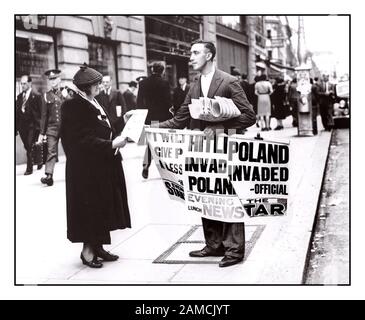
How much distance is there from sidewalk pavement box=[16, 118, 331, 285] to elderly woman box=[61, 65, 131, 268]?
0.32m

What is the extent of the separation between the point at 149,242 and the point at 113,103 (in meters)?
1.38

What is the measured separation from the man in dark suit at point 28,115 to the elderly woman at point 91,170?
1.05 m

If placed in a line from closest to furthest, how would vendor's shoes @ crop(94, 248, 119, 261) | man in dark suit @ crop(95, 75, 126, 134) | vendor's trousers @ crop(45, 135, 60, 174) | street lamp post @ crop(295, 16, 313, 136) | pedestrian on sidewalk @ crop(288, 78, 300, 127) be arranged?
vendor's shoes @ crop(94, 248, 119, 261), man in dark suit @ crop(95, 75, 126, 134), vendor's trousers @ crop(45, 135, 60, 174), pedestrian on sidewalk @ crop(288, 78, 300, 127), street lamp post @ crop(295, 16, 313, 136)

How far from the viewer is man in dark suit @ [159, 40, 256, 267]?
520 cm

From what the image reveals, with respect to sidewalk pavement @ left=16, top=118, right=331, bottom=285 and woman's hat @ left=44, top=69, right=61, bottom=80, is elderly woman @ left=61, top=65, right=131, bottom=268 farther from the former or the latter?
woman's hat @ left=44, top=69, right=61, bottom=80

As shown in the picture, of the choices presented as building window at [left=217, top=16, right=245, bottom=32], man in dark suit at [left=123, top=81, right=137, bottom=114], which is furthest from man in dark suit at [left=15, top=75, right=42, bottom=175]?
building window at [left=217, top=16, right=245, bottom=32]

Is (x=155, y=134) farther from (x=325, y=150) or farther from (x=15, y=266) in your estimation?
(x=325, y=150)

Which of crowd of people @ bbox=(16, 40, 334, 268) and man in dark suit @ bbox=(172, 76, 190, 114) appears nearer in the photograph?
crowd of people @ bbox=(16, 40, 334, 268)

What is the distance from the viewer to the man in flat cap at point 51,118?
632cm

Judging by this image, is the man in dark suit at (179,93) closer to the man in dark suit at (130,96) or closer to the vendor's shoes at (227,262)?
the man in dark suit at (130,96)

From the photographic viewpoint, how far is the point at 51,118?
6488 millimetres

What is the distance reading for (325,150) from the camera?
964 centimetres
